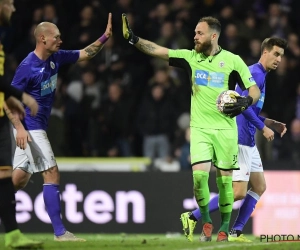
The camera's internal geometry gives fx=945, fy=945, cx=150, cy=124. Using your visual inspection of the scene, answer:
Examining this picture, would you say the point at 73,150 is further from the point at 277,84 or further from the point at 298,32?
the point at 298,32

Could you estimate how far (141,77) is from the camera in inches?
721

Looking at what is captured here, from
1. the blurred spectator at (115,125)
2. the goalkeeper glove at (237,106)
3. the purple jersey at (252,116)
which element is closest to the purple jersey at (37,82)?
the goalkeeper glove at (237,106)

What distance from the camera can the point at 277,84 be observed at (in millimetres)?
17812

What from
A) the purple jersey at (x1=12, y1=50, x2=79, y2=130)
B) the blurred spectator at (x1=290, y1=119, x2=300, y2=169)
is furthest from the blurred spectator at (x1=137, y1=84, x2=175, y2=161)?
the purple jersey at (x1=12, y1=50, x2=79, y2=130)

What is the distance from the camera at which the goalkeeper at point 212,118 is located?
11141 millimetres

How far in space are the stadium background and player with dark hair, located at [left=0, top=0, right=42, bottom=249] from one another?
632 cm

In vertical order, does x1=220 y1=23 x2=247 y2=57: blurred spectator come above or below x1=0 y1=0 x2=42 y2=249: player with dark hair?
above

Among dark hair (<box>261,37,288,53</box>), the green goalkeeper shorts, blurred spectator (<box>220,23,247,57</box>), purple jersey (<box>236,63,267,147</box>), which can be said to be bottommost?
the green goalkeeper shorts

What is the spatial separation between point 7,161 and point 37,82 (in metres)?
1.67

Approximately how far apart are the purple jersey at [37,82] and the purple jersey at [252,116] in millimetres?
2374

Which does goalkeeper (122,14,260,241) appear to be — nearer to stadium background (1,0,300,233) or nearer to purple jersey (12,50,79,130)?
purple jersey (12,50,79,130)

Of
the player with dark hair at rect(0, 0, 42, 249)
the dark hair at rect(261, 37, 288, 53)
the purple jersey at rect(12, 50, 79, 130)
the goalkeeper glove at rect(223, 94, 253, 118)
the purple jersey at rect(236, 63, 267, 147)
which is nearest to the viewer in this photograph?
the player with dark hair at rect(0, 0, 42, 249)

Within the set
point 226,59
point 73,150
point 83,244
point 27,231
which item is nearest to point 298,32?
point 73,150

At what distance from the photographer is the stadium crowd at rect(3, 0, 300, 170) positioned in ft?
56.8
